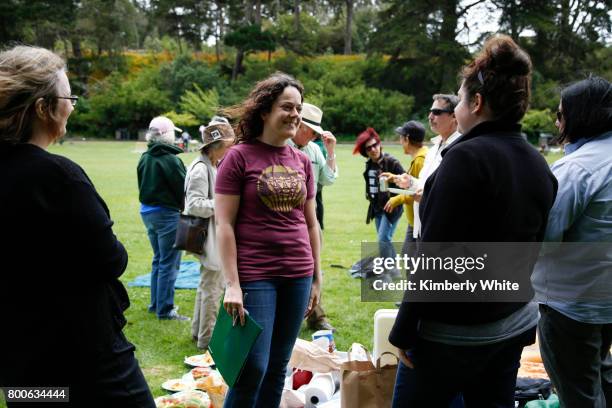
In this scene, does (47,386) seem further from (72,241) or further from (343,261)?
(343,261)

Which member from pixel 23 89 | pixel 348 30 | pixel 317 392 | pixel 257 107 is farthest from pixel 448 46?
pixel 23 89

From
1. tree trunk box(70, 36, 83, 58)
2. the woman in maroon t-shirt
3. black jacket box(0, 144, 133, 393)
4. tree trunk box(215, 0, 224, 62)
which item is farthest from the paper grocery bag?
tree trunk box(215, 0, 224, 62)

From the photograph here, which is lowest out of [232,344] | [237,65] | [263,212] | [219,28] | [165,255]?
[165,255]

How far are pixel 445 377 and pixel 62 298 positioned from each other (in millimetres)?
1274

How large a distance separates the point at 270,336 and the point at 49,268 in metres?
1.18

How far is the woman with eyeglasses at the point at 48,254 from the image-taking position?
5.50 feet

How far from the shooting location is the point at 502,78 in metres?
1.87

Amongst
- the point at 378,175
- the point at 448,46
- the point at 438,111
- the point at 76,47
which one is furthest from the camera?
the point at 76,47

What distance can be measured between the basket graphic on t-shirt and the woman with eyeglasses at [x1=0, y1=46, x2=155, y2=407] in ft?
3.15

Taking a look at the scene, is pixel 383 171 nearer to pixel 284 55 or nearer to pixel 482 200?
pixel 482 200

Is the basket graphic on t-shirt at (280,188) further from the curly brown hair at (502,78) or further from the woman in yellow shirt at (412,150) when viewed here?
the woman in yellow shirt at (412,150)

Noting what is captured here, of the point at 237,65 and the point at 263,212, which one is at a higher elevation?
the point at 237,65

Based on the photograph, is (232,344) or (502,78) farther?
(232,344)

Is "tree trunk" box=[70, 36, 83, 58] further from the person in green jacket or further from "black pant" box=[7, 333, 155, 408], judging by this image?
"black pant" box=[7, 333, 155, 408]
